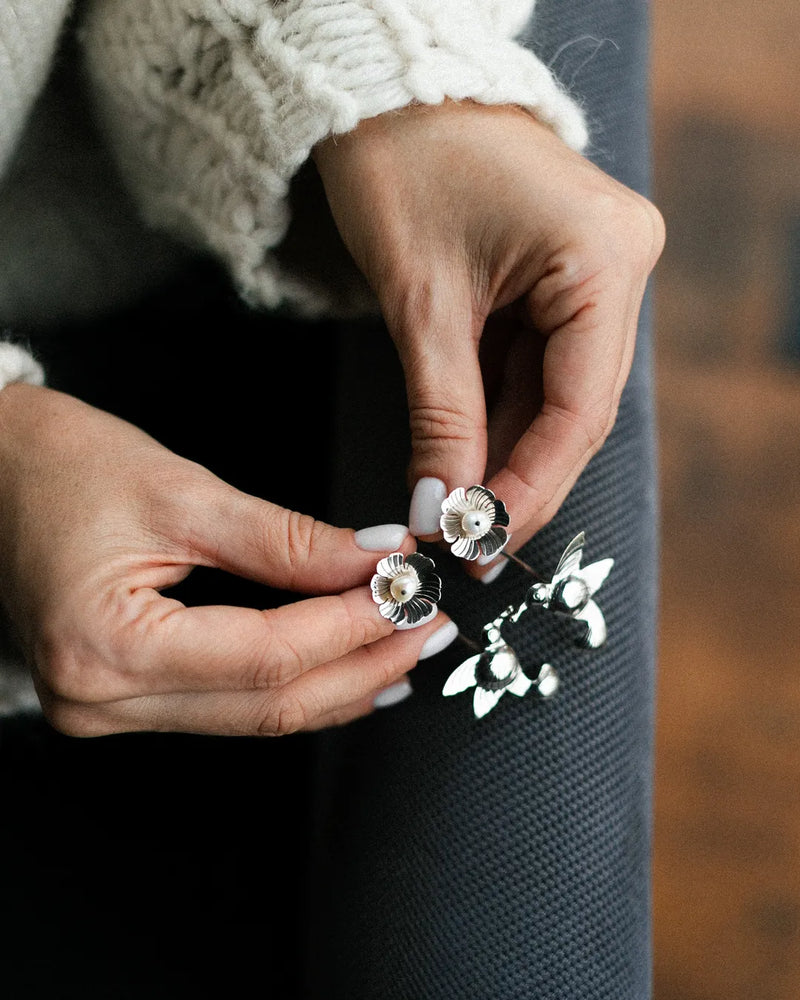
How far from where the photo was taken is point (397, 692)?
2.18 feet

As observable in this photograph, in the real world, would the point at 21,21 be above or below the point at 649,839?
above

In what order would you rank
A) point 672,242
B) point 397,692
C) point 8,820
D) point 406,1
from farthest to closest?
point 672,242, point 8,820, point 397,692, point 406,1

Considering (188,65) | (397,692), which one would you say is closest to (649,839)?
(397,692)

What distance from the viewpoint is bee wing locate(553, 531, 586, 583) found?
627 millimetres

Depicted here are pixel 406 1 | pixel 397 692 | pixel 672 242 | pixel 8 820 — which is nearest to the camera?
pixel 406 1

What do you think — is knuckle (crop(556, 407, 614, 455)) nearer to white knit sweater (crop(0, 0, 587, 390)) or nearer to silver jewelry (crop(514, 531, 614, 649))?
silver jewelry (crop(514, 531, 614, 649))

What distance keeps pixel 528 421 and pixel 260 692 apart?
10.4 inches

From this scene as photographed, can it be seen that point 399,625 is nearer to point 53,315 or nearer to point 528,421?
point 528,421

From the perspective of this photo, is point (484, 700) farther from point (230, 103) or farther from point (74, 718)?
point (230, 103)

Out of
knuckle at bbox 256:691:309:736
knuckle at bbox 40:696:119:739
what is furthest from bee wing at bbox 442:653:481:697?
knuckle at bbox 40:696:119:739

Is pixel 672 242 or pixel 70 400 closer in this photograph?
pixel 70 400

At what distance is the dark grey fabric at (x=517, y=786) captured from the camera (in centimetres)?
61

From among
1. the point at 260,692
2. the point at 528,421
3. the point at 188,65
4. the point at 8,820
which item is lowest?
the point at 8,820

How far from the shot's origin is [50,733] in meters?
0.80
